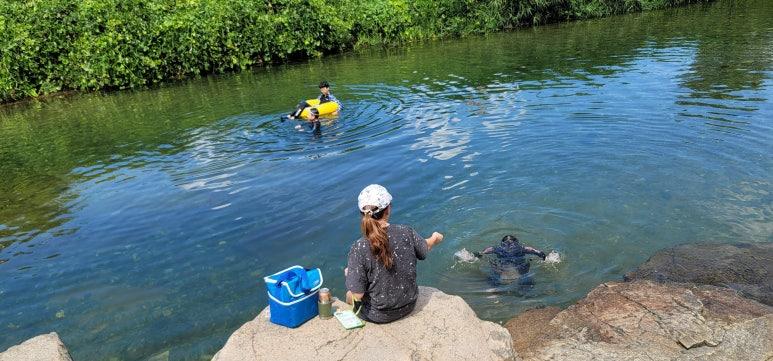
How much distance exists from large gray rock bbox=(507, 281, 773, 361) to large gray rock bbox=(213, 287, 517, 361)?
0.62 metres

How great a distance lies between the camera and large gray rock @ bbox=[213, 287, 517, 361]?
5.32 m

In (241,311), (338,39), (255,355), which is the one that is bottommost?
(241,311)

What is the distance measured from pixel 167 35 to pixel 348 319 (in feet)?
94.1

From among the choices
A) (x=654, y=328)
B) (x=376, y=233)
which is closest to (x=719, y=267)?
(x=654, y=328)

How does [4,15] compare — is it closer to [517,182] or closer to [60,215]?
[60,215]

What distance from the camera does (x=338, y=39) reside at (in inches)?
1449

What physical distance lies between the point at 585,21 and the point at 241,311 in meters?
38.6

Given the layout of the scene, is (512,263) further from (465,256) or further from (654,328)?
(654,328)

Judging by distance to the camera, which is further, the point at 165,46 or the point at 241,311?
the point at 165,46

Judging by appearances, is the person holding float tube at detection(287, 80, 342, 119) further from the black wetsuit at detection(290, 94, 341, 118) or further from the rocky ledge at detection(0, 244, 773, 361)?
the rocky ledge at detection(0, 244, 773, 361)

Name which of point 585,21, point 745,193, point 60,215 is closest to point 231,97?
point 60,215

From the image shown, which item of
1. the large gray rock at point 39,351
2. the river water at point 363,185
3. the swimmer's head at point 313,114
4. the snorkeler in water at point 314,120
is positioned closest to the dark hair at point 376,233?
the river water at point 363,185

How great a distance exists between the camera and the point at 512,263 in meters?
8.24

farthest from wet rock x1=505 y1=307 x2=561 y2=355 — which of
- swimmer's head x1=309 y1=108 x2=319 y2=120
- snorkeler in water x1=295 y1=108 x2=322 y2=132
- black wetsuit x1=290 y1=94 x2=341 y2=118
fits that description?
black wetsuit x1=290 y1=94 x2=341 y2=118
